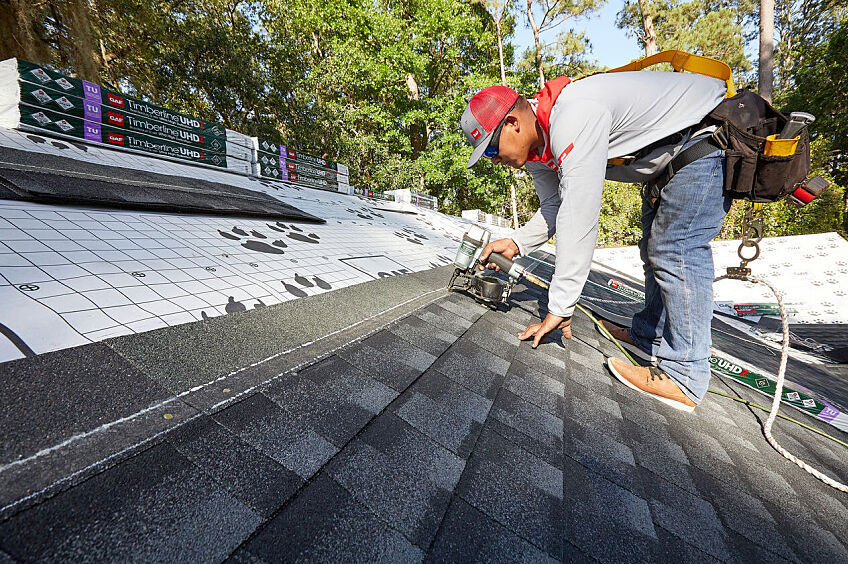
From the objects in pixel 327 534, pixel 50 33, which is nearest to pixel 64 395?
pixel 327 534

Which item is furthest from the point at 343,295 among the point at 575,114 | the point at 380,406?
the point at 575,114

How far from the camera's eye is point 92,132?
5.73 meters

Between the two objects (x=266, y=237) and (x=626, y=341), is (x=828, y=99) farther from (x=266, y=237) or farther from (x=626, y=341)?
(x=266, y=237)

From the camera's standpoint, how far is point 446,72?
1889cm

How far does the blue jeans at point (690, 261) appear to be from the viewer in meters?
1.62

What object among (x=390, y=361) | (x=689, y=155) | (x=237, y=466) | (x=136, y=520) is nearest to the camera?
(x=136, y=520)

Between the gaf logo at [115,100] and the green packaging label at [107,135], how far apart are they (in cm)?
55

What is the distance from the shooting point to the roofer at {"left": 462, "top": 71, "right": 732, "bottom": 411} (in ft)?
4.67

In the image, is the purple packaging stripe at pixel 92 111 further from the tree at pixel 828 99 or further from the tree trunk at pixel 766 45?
the tree at pixel 828 99

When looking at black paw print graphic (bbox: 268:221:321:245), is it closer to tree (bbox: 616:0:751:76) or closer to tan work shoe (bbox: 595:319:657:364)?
tan work shoe (bbox: 595:319:657:364)

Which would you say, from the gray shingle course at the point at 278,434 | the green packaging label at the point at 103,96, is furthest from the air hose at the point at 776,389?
the green packaging label at the point at 103,96

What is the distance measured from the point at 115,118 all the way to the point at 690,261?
9210 millimetres

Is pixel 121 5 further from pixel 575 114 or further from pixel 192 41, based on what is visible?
pixel 575 114

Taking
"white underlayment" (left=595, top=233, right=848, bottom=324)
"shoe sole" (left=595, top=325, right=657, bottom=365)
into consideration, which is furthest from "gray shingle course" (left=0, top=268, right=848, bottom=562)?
"white underlayment" (left=595, top=233, right=848, bottom=324)
